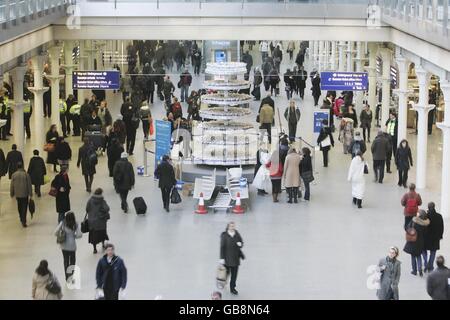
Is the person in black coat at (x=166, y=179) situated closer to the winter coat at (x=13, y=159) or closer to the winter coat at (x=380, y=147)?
the winter coat at (x=13, y=159)

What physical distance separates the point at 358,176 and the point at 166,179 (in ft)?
13.1

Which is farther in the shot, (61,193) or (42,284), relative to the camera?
(61,193)

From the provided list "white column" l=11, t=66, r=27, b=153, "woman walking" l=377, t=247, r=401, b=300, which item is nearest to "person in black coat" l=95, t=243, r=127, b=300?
"woman walking" l=377, t=247, r=401, b=300

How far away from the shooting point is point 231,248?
58.6 ft

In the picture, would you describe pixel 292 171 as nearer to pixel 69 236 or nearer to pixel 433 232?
pixel 433 232

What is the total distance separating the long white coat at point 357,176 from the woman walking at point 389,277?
27.8ft

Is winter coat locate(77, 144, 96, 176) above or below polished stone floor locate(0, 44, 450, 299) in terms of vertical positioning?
above

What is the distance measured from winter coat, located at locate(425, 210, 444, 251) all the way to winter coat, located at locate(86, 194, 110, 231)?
5331 millimetres

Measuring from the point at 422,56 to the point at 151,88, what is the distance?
1845 cm

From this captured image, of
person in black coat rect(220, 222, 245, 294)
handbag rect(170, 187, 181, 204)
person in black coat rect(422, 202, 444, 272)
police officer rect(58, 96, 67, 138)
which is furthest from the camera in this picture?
police officer rect(58, 96, 67, 138)

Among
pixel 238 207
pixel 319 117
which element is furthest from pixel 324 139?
pixel 238 207

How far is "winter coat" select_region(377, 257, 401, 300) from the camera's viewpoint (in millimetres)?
16281

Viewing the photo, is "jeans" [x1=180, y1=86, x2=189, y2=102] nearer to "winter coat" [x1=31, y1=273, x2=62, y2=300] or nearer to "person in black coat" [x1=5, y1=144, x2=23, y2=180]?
"person in black coat" [x1=5, y1=144, x2=23, y2=180]

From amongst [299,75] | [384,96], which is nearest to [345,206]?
[384,96]
